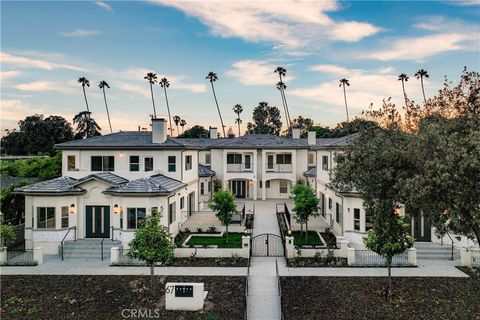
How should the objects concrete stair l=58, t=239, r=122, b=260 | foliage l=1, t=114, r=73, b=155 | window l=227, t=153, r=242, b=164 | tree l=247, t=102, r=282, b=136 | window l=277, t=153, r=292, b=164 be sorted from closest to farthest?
concrete stair l=58, t=239, r=122, b=260, window l=227, t=153, r=242, b=164, window l=277, t=153, r=292, b=164, foliage l=1, t=114, r=73, b=155, tree l=247, t=102, r=282, b=136

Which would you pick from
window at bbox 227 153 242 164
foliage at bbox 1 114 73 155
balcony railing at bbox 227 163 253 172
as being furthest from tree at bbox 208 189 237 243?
foliage at bbox 1 114 73 155

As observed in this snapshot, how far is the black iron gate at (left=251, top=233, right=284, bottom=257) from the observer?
18.4 meters

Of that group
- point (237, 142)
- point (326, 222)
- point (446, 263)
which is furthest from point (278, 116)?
point (446, 263)

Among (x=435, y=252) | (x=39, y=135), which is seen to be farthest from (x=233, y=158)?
(x=39, y=135)

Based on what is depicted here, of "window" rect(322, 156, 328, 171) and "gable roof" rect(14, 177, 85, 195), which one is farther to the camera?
"window" rect(322, 156, 328, 171)

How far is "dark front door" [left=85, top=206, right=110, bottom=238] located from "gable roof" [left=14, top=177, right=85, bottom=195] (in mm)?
1518

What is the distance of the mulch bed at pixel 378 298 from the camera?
11.9 metres

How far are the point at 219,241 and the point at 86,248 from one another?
27.0 ft

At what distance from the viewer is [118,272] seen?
→ 15.9 m

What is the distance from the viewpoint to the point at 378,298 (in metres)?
13.1

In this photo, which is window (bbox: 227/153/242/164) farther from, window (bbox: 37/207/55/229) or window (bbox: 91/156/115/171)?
window (bbox: 37/207/55/229)

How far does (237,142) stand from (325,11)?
21.2 meters

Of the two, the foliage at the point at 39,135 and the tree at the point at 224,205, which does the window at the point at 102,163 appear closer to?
the tree at the point at 224,205

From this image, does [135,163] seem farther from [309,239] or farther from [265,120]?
[265,120]
